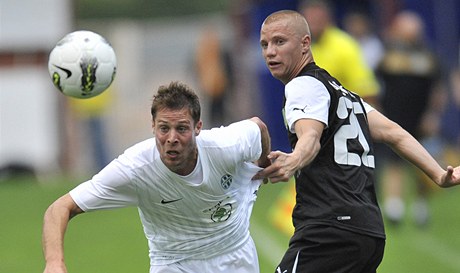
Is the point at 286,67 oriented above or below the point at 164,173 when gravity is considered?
above

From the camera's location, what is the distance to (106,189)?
6.42 metres

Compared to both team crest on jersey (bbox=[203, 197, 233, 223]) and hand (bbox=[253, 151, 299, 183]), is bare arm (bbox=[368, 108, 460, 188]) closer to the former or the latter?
team crest on jersey (bbox=[203, 197, 233, 223])

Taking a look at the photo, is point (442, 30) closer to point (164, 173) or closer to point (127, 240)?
point (127, 240)

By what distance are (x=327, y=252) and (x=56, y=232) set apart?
1.50 metres

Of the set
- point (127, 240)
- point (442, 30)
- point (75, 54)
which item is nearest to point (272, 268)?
point (127, 240)

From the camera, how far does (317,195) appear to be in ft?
20.9

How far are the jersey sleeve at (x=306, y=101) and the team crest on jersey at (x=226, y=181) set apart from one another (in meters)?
0.65

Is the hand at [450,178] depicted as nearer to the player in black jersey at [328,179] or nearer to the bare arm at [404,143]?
the bare arm at [404,143]

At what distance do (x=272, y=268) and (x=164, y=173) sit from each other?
14.1 feet

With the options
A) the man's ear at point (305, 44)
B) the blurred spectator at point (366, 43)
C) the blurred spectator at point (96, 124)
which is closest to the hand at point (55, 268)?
the man's ear at point (305, 44)

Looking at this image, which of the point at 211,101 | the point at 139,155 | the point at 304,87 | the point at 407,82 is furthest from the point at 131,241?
the point at 211,101

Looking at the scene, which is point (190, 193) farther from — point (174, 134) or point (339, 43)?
point (339, 43)

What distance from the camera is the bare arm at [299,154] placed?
5844mm

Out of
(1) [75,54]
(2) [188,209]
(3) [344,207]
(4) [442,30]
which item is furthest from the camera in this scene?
(4) [442,30]
